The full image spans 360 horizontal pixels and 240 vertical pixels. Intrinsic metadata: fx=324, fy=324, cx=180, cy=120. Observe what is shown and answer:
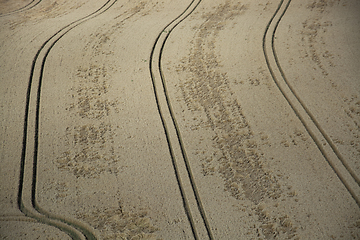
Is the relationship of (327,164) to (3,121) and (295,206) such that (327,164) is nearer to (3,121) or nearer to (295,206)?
(295,206)

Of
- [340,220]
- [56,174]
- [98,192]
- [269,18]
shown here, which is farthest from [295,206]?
[269,18]

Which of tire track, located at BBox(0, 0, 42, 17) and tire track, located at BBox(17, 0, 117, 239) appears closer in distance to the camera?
tire track, located at BBox(17, 0, 117, 239)

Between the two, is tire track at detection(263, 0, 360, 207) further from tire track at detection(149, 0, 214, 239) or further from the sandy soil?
tire track at detection(149, 0, 214, 239)

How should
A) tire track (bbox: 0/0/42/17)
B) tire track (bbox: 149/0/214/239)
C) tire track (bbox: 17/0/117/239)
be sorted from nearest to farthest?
tire track (bbox: 17/0/117/239)
tire track (bbox: 149/0/214/239)
tire track (bbox: 0/0/42/17)

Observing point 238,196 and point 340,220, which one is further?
point 238,196

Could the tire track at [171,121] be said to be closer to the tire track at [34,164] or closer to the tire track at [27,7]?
the tire track at [34,164]

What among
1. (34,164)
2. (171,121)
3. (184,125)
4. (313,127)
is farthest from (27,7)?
(313,127)

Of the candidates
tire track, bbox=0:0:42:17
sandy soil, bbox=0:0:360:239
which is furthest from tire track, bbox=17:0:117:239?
tire track, bbox=0:0:42:17
